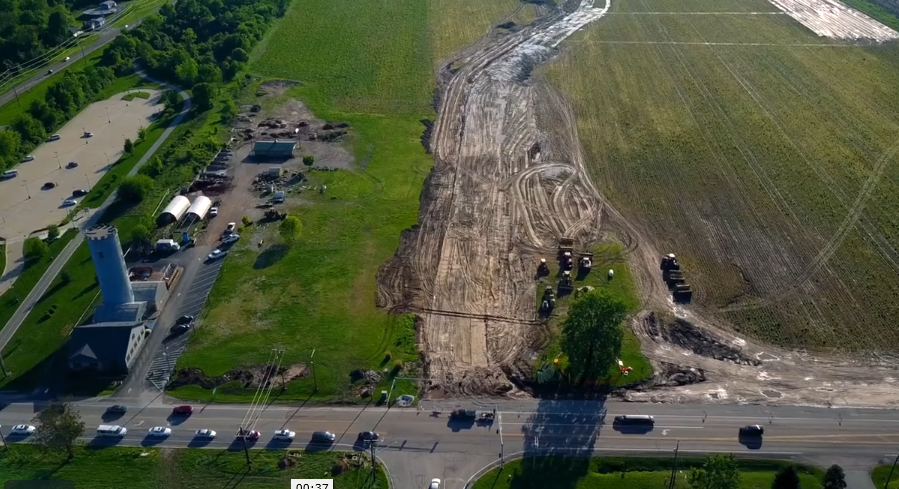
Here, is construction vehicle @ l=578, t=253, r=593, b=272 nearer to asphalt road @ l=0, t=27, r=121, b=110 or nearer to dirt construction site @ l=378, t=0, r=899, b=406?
dirt construction site @ l=378, t=0, r=899, b=406

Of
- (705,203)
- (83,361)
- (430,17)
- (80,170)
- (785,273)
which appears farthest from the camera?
(430,17)

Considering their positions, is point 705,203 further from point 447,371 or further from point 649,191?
point 447,371

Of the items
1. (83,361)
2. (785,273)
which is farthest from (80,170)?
(785,273)

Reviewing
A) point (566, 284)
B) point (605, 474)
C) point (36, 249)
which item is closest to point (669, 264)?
point (566, 284)

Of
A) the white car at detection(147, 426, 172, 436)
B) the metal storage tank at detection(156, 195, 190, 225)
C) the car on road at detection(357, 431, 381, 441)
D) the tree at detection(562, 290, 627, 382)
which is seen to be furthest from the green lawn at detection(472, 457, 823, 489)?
the metal storage tank at detection(156, 195, 190, 225)

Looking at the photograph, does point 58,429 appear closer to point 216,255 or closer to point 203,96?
point 216,255
